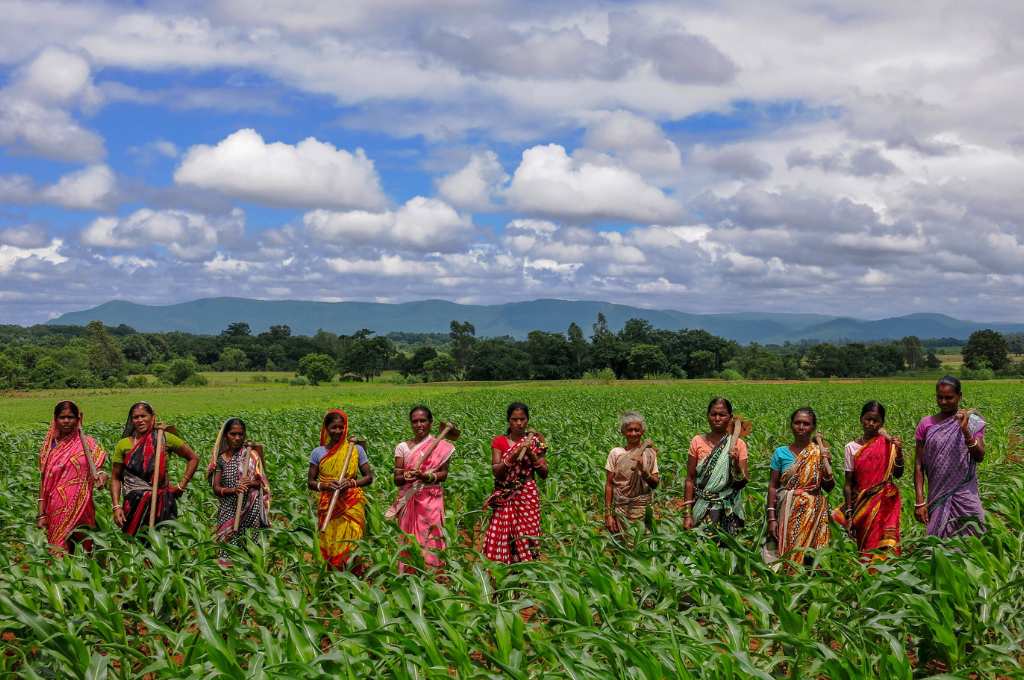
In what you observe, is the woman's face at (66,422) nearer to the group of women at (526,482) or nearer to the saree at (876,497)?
the group of women at (526,482)

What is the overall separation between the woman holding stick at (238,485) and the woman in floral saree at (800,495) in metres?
4.49

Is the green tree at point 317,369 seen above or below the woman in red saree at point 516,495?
below

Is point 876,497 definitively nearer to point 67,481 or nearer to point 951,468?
point 951,468

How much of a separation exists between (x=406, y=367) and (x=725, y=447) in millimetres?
85707

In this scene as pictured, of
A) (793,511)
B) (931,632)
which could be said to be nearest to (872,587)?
(931,632)

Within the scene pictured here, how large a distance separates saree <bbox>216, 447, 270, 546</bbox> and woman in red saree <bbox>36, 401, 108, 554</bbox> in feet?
3.60

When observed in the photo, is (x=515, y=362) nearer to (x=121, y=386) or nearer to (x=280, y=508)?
(x=121, y=386)

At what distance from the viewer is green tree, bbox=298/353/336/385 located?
77938 mm

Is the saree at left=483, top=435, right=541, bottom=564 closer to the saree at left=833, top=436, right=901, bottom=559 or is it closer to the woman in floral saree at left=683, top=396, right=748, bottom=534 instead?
the woman in floral saree at left=683, top=396, right=748, bottom=534

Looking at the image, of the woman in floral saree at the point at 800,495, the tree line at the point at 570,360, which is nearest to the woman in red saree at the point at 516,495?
the woman in floral saree at the point at 800,495

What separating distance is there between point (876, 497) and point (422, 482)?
3.98 metres

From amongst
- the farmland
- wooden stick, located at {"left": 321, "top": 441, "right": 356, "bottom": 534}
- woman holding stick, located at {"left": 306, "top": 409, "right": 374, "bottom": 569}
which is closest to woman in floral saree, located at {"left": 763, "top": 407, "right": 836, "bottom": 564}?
the farmland

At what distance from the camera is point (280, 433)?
Result: 17766 millimetres

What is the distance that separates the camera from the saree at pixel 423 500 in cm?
700
